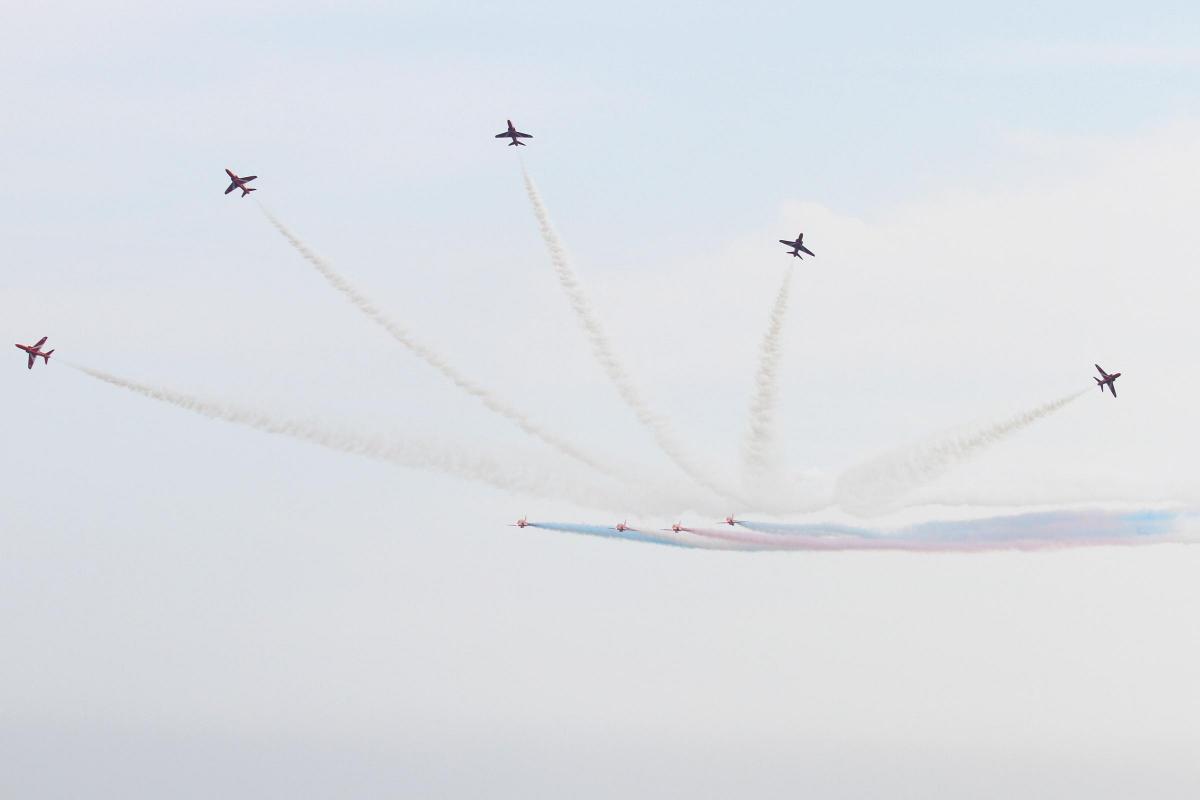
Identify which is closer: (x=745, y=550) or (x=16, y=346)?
(x=745, y=550)

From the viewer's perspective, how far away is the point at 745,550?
9338cm

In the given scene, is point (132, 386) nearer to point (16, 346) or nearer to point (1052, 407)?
point (16, 346)

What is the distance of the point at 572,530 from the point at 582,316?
13.6 metres

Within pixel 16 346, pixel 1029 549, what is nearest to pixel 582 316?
pixel 1029 549

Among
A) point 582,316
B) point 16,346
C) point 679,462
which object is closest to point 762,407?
point 679,462

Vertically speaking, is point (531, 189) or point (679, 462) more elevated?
point (531, 189)

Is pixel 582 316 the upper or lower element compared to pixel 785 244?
lower

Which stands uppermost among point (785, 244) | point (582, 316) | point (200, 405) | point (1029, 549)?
point (785, 244)

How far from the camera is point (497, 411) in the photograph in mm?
96125

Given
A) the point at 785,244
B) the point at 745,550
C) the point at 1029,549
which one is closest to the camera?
the point at 1029,549

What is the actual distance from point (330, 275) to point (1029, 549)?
153ft

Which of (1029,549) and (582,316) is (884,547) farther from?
(582,316)

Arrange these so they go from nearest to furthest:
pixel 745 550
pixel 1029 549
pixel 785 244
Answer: pixel 1029 549 < pixel 745 550 < pixel 785 244

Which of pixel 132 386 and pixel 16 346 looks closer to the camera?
pixel 132 386
